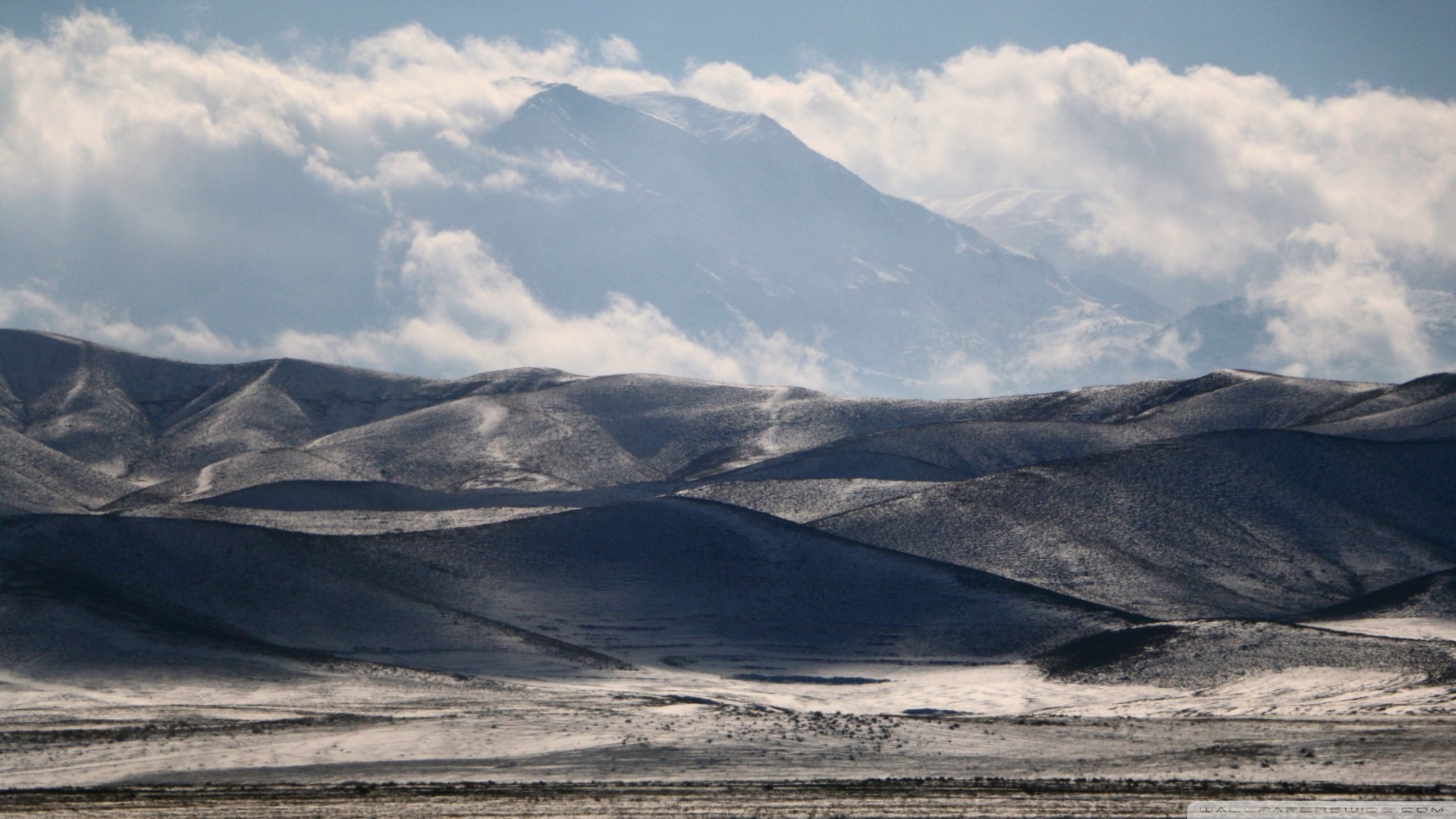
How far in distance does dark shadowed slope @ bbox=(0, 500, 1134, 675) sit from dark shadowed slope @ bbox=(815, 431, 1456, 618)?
6470 millimetres

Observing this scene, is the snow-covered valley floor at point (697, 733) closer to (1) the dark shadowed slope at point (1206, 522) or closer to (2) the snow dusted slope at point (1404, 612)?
(2) the snow dusted slope at point (1404, 612)

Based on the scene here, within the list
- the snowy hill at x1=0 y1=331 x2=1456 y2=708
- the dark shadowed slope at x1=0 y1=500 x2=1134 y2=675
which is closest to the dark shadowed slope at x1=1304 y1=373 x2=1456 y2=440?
the snowy hill at x1=0 y1=331 x2=1456 y2=708

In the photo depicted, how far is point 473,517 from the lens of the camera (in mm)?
72375

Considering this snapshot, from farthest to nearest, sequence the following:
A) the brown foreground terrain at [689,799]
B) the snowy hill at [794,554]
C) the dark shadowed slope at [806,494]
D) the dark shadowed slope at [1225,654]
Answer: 1. the dark shadowed slope at [806,494]
2. the snowy hill at [794,554]
3. the dark shadowed slope at [1225,654]
4. the brown foreground terrain at [689,799]

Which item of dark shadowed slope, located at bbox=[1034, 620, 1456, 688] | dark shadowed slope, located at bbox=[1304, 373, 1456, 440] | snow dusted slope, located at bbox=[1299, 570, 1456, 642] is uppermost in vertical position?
dark shadowed slope, located at bbox=[1304, 373, 1456, 440]

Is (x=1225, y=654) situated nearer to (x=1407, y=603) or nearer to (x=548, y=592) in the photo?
(x=1407, y=603)

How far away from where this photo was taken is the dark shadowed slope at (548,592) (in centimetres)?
5169

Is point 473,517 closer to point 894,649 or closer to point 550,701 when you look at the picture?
point 894,649

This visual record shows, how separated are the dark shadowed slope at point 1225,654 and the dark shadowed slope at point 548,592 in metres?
3.59

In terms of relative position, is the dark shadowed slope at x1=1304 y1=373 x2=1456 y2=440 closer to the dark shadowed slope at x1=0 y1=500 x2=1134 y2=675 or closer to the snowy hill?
the snowy hill

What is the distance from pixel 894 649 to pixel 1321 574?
2506 cm

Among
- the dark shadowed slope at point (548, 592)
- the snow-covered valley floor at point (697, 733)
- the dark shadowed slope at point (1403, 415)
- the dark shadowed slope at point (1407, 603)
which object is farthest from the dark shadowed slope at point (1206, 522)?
the snow-covered valley floor at point (697, 733)

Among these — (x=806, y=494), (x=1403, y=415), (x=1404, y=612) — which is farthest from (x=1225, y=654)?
(x=1403, y=415)

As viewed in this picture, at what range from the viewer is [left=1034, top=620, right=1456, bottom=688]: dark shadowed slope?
42000mm
